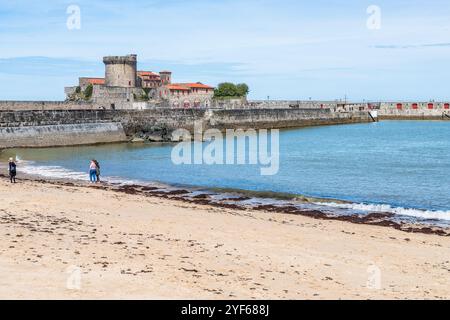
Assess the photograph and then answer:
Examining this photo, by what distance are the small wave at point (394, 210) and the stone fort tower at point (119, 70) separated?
6358cm

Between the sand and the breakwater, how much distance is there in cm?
2654

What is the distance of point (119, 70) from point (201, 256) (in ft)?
236

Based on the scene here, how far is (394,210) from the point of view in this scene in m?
18.5

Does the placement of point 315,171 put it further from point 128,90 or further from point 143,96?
point 143,96

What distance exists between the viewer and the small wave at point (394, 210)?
57.6 ft

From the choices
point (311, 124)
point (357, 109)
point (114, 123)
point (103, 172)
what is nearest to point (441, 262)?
point (103, 172)

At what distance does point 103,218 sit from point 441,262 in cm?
751

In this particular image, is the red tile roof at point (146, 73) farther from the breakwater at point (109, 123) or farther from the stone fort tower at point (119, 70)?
the breakwater at point (109, 123)

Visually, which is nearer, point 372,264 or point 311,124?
point 372,264

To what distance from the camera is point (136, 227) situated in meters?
13.5

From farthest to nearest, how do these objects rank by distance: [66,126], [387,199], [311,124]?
[311,124] < [66,126] < [387,199]

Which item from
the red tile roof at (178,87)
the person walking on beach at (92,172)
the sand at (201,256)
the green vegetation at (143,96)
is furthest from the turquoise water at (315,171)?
the red tile roof at (178,87)

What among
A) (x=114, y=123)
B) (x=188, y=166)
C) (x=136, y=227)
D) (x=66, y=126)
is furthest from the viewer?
(x=114, y=123)
